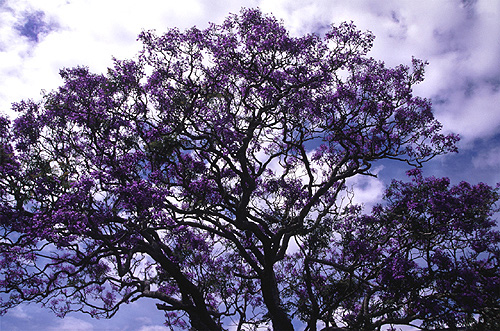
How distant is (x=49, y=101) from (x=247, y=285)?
1020 centimetres

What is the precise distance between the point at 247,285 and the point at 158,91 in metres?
8.40

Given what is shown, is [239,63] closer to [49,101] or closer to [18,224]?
[49,101]

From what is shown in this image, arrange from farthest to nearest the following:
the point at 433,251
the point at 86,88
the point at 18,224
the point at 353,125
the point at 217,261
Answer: the point at 217,261, the point at 353,125, the point at 86,88, the point at 433,251, the point at 18,224

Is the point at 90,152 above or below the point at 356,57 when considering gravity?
below

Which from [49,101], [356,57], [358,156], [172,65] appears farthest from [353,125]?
[49,101]

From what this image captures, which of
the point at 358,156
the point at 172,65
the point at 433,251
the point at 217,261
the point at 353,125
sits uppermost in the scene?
the point at 172,65

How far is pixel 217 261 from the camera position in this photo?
49.4 ft

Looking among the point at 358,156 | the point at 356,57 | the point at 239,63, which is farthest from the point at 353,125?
the point at 239,63

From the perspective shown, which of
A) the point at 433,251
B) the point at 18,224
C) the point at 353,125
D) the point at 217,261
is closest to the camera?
the point at 18,224

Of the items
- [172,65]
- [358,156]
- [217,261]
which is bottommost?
[217,261]

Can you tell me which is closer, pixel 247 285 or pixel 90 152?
pixel 90 152

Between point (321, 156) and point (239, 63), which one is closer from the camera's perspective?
point (239, 63)

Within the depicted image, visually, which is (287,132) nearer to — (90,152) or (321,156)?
(321,156)

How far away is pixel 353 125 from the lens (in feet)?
44.9
